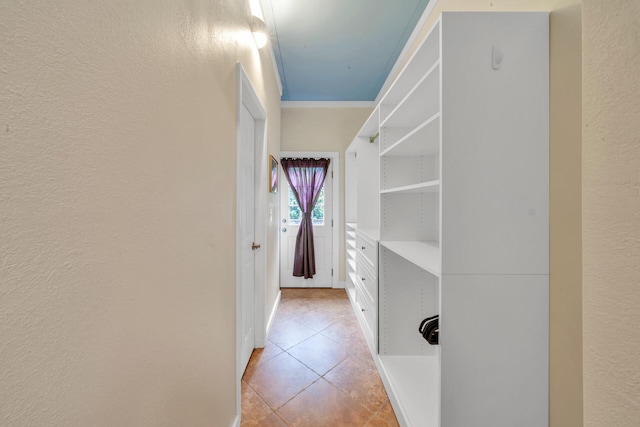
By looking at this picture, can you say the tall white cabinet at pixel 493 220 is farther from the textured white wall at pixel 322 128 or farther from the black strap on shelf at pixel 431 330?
the textured white wall at pixel 322 128

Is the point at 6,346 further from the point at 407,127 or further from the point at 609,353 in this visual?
the point at 407,127

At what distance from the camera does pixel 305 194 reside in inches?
157

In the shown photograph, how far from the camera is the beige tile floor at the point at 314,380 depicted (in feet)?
5.31

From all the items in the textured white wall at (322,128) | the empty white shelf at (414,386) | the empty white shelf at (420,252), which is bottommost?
the empty white shelf at (414,386)

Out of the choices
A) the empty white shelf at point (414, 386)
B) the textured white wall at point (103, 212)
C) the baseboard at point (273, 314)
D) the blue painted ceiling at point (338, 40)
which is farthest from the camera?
the baseboard at point (273, 314)

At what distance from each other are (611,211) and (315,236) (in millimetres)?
3617

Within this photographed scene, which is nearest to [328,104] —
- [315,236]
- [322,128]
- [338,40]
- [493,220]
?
[322,128]

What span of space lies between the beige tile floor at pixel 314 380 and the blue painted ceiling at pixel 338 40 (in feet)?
9.47

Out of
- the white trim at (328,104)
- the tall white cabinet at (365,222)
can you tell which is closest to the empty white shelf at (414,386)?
the tall white cabinet at (365,222)

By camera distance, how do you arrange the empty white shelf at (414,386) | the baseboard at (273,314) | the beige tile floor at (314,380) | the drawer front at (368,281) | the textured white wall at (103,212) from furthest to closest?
the baseboard at (273,314) < the drawer front at (368,281) < the beige tile floor at (314,380) < the empty white shelf at (414,386) < the textured white wall at (103,212)

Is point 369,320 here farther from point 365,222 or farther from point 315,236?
point 315,236

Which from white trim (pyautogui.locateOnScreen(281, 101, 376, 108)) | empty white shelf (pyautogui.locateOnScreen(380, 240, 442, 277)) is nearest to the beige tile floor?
empty white shelf (pyautogui.locateOnScreen(380, 240, 442, 277))

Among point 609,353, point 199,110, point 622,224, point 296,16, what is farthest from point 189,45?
point 296,16

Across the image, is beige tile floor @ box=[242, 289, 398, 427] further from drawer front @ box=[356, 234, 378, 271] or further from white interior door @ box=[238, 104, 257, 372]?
drawer front @ box=[356, 234, 378, 271]
